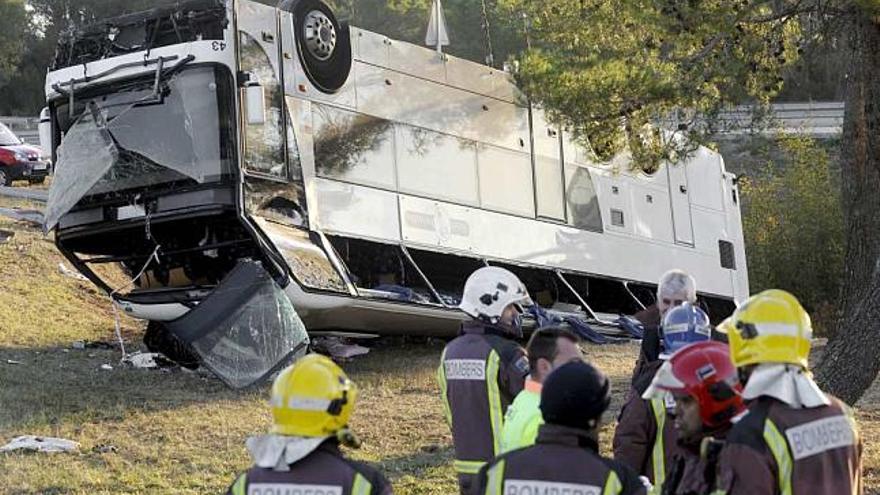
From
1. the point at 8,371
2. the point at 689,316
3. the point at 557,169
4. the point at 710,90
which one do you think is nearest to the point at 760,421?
the point at 689,316

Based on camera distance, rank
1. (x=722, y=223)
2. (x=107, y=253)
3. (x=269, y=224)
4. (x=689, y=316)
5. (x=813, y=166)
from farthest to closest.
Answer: (x=813, y=166), (x=722, y=223), (x=107, y=253), (x=269, y=224), (x=689, y=316)

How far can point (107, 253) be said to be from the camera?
1327cm

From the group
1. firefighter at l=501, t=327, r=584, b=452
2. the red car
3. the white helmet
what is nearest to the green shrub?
the red car

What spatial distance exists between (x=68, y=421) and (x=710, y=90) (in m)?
6.26

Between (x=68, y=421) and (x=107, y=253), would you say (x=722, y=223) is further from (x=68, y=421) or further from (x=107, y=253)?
(x=68, y=421)

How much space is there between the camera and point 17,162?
26156mm

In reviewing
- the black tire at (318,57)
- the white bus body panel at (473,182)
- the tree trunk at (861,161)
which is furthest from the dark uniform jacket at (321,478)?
the black tire at (318,57)

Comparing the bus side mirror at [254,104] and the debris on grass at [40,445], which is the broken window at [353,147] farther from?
the debris on grass at [40,445]

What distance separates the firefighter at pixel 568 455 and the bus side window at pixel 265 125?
8124 mm

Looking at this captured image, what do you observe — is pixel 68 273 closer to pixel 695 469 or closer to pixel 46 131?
pixel 46 131

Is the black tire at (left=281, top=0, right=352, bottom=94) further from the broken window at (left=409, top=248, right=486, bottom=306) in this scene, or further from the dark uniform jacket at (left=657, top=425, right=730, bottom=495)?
the dark uniform jacket at (left=657, top=425, right=730, bottom=495)

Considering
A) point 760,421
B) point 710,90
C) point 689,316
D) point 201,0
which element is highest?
point 201,0

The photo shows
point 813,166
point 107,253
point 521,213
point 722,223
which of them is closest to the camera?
point 107,253

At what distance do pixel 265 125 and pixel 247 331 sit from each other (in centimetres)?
190
